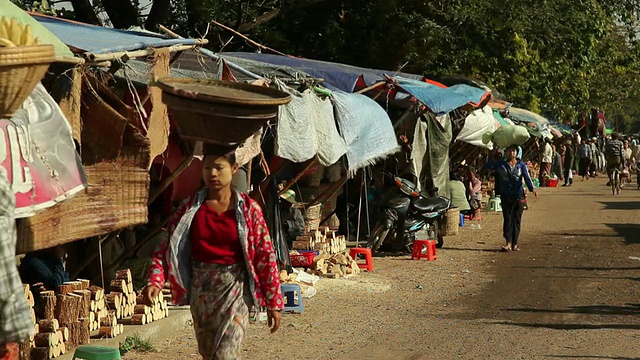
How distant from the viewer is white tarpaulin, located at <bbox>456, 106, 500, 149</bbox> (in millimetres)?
21922

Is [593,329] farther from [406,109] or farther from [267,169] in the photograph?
[406,109]

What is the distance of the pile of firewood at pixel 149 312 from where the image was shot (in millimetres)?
9672

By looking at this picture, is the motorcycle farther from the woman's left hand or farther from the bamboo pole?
the woman's left hand

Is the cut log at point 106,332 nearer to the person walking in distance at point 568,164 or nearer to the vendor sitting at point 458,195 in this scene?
the vendor sitting at point 458,195

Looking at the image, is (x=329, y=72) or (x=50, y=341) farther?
(x=329, y=72)

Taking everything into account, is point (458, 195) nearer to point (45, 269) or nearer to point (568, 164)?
point (45, 269)

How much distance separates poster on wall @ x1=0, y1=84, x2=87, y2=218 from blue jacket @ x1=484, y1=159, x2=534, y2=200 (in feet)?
34.4

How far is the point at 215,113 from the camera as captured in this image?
628 centimetres

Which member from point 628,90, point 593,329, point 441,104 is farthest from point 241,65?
point 628,90

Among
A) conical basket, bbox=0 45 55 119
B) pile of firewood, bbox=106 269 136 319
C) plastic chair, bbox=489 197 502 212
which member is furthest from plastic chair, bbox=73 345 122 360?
plastic chair, bbox=489 197 502 212

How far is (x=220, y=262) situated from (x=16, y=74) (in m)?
1.95

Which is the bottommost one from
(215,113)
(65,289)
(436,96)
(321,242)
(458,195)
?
(65,289)

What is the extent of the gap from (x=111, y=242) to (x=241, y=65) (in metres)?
3.13

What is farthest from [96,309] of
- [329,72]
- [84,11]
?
[84,11]
